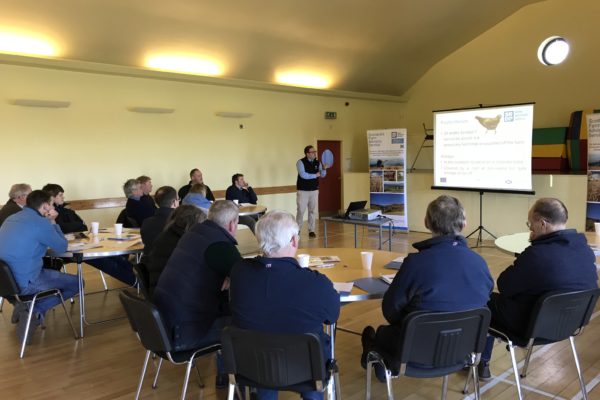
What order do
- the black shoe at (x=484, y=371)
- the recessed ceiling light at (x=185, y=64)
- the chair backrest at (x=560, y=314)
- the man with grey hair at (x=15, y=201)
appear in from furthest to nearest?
the recessed ceiling light at (x=185, y=64)
the man with grey hair at (x=15, y=201)
the black shoe at (x=484, y=371)
the chair backrest at (x=560, y=314)

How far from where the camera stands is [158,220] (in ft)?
12.7

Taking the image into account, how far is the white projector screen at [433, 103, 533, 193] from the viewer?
7055mm

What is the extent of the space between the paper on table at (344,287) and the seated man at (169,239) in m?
0.96

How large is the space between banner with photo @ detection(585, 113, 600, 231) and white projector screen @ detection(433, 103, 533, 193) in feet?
2.58

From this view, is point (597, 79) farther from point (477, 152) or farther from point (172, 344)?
point (172, 344)

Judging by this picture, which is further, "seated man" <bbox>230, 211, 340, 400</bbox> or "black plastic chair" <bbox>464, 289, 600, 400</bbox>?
"black plastic chair" <bbox>464, 289, 600, 400</bbox>

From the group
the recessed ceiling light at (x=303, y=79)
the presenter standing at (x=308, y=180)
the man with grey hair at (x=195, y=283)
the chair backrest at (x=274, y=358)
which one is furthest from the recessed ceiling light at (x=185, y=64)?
the chair backrest at (x=274, y=358)

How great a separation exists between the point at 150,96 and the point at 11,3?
8.58ft

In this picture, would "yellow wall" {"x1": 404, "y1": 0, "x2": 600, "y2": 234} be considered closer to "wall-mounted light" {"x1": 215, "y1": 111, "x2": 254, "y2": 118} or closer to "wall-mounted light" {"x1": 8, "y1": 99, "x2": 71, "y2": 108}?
"wall-mounted light" {"x1": 215, "y1": 111, "x2": 254, "y2": 118}

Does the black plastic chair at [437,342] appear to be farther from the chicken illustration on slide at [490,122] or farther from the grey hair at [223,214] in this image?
the chicken illustration on slide at [490,122]

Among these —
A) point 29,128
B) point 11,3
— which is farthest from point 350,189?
point 11,3

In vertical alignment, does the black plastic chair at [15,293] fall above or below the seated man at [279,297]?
below

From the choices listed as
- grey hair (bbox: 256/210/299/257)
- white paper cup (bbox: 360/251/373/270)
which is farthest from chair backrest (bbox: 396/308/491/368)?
white paper cup (bbox: 360/251/373/270)

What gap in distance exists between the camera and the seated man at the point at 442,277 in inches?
80.7
